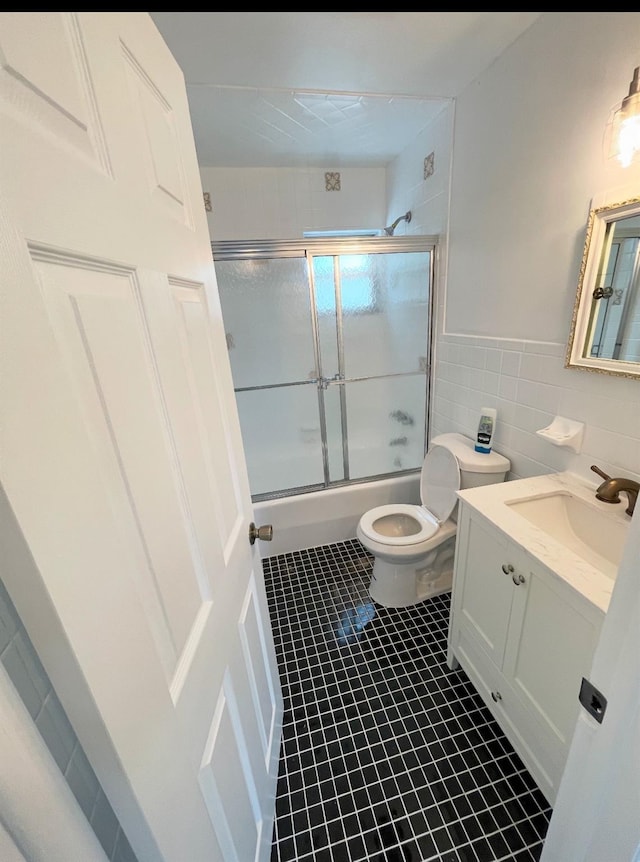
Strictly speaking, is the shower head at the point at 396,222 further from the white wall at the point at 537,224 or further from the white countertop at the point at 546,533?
the white countertop at the point at 546,533

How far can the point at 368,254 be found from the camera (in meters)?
2.04

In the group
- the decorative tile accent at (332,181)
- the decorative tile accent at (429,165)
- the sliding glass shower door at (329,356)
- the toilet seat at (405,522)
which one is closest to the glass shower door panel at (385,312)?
the sliding glass shower door at (329,356)

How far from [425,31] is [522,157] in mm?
545

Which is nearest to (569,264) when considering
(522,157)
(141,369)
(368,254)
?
(522,157)

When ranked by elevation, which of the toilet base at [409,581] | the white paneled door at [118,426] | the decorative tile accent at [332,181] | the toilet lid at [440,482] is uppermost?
the decorative tile accent at [332,181]

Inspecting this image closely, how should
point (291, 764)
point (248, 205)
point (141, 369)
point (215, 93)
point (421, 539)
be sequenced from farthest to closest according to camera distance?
1. point (248, 205)
2. point (421, 539)
3. point (215, 93)
4. point (291, 764)
5. point (141, 369)

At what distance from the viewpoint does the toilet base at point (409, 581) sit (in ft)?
5.64

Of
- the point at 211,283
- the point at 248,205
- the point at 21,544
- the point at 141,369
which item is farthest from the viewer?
the point at 248,205

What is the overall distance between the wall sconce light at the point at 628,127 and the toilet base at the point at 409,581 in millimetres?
1533

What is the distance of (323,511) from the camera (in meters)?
2.23

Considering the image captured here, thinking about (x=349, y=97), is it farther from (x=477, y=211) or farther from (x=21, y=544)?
(x=21, y=544)

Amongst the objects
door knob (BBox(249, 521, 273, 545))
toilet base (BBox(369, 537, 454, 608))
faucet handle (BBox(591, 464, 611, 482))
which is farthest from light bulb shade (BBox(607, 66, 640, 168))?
toilet base (BBox(369, 537, 454, 608))

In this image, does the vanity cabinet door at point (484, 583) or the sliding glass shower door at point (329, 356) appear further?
the sliding glass shower door at point (329, 356)

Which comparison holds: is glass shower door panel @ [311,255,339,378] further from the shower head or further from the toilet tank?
the toilet tank
